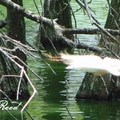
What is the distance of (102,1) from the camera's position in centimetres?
2731

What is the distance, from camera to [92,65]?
329cm

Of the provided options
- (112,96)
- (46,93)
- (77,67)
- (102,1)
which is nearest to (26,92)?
(46,93)

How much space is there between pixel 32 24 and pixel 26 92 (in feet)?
38.5

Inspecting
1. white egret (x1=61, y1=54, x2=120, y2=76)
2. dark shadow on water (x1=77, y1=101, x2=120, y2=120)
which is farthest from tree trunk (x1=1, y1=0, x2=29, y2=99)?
white egret (x1=61, y1=54, x2=120, y2=76)

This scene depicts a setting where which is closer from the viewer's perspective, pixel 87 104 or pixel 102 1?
pixel 87 104

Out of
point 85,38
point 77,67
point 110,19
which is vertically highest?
point 77,67

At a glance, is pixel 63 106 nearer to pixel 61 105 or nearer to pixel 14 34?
pixel 61 105

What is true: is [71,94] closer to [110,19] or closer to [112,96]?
[112,96]

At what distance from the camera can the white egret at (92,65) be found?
326cm

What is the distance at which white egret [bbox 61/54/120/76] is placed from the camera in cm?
326

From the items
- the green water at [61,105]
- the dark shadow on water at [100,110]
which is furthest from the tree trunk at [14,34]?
the dark shadow on water at [100,110]

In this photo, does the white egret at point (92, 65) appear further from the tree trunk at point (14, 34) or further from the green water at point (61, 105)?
the tree trunk at point (14, 34)

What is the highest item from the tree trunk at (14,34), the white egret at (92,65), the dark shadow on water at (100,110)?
the white egret at (92,65)

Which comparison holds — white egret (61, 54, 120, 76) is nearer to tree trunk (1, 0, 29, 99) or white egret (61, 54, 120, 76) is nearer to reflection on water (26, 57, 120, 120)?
reflection on water (26, 57, 120, 120)
